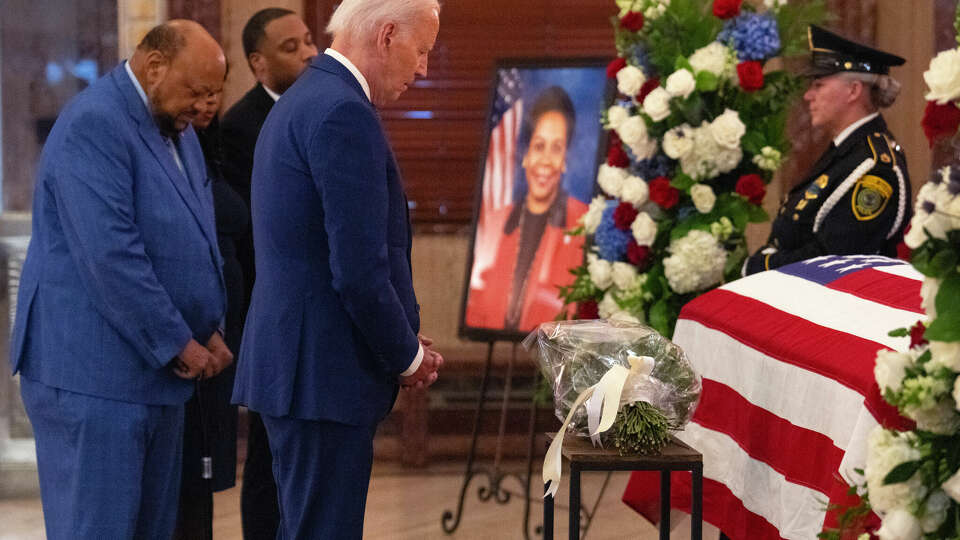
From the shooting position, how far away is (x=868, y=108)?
3666mm

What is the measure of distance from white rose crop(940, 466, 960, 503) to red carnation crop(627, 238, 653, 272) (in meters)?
2.41

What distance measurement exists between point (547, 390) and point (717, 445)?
126 centimetres

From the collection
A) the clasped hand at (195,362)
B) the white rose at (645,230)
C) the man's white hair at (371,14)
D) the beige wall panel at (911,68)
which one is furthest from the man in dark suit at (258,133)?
the beige wall panel at (911,68)

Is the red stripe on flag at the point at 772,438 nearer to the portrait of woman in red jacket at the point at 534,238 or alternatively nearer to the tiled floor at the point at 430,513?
the portrait of woman in red jacket at the point at 534,238

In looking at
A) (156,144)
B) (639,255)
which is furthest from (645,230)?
(156,144)

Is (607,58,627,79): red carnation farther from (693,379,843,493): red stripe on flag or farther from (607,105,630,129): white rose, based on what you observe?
(693,379,843,493): red stripe on flag

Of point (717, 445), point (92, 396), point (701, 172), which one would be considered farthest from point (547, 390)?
point (92, 396)

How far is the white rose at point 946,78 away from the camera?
1.59m

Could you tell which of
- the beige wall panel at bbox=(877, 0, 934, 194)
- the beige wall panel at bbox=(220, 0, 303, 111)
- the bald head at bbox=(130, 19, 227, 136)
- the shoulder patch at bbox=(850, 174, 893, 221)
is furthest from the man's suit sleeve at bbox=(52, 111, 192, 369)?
the beige wall panel at bbox=(877, 0, 934, 194)

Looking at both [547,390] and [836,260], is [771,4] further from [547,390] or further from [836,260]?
[547,390]

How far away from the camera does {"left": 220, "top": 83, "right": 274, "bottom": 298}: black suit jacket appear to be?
12.5ft

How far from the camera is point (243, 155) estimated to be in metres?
3.82

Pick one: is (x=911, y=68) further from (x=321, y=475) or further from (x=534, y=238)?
(x=321, y=475)

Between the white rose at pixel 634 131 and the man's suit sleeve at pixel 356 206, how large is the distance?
1656 millimetres
